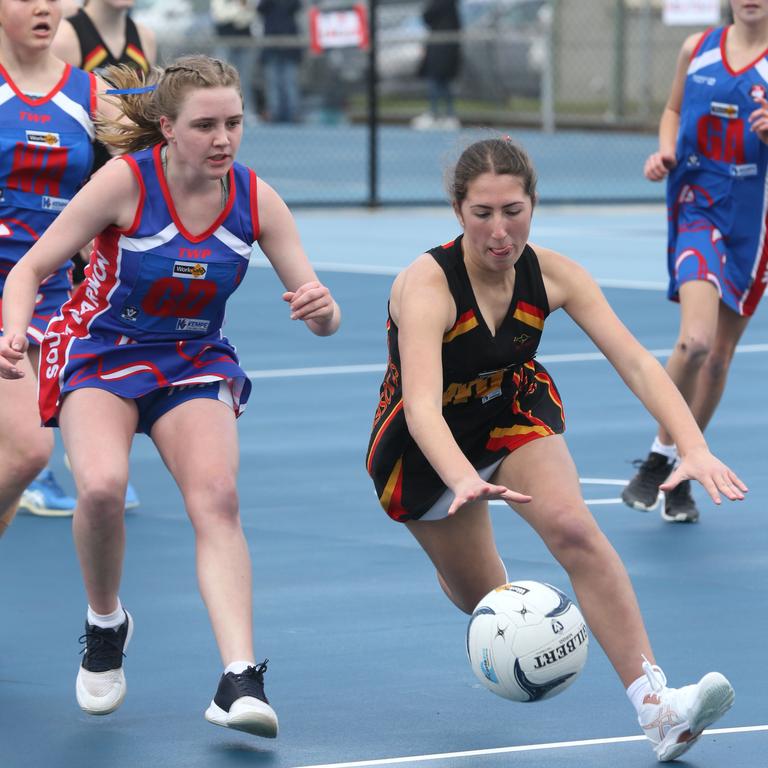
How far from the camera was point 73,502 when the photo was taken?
24.8 feet

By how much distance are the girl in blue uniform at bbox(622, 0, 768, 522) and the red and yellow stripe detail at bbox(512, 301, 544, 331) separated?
7.72 feet

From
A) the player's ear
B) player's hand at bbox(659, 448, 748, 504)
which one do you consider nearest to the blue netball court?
player's hand at bbox(659, 448, 748, 504)

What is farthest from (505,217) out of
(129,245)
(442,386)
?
(129,245)

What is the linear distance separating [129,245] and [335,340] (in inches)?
252

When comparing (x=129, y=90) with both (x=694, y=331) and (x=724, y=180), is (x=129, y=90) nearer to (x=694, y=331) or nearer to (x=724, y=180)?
(x=694, y=331)

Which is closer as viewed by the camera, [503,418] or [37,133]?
[503,418]

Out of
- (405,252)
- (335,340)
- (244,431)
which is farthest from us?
(405,252)

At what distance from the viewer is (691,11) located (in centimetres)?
1877

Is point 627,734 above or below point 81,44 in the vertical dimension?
below

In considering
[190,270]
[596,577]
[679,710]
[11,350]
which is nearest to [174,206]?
[190,270]

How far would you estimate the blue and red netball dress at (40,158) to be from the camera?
244 inches

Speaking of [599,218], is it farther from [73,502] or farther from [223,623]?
[223,623]

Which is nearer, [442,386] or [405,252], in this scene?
[442,386]

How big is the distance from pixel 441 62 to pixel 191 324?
70.7 ft
